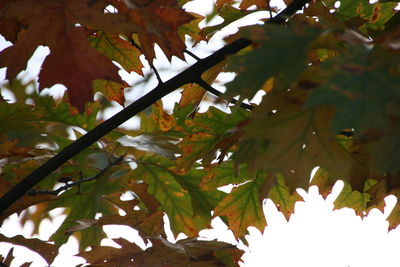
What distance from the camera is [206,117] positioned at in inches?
51.5

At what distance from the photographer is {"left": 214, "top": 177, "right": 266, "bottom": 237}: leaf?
137 centimetres

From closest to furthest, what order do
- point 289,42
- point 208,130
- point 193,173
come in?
point 289,42, point 208,130, point 193,173

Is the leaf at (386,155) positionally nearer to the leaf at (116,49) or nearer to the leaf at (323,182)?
the leaf at (323,182)

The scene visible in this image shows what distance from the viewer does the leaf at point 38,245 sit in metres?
1.21

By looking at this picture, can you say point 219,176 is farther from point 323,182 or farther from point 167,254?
point 167,254

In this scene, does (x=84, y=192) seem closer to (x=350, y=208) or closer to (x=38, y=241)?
(x=38, y=241)

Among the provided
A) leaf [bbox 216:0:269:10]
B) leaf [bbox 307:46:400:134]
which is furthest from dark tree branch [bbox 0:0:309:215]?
leaf [bbox 307:46:400:134]

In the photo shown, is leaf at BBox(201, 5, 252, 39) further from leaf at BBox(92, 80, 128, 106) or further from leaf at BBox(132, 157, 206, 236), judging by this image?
leaf at BBox(132, 157, 206, 236)

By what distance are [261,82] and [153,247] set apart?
54 centimetres

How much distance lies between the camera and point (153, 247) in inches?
43.3

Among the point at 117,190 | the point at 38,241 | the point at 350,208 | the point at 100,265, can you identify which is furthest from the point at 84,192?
the point at 350,208

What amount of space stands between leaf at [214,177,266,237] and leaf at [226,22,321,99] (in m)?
0.70

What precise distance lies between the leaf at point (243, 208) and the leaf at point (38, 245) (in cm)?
42

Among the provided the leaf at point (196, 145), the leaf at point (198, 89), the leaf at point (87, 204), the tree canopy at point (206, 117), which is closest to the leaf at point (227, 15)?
the tree canopy at point (206, 117)
